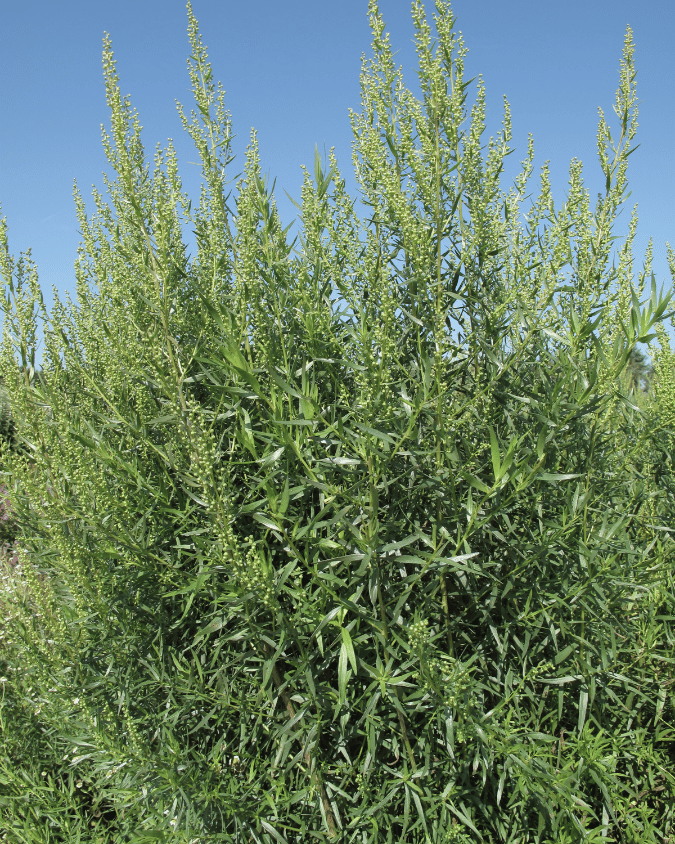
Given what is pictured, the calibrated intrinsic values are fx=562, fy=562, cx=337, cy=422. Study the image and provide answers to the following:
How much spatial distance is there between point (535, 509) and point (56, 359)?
2.39 m

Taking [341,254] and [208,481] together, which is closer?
[208,481]

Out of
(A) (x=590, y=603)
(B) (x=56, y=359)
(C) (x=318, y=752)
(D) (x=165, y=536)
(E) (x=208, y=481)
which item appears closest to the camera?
(E) (x=208, y=481)

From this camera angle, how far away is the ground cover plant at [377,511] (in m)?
1.89

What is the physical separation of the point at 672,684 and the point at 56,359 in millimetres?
3377

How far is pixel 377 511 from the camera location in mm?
1892

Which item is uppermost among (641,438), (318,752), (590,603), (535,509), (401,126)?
(401,126)

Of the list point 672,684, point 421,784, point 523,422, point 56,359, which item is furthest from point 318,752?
point 56,359

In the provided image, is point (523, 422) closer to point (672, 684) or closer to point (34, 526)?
point (672, 684)

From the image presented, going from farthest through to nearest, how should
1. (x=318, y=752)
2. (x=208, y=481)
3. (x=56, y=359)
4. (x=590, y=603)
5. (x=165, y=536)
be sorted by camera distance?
1. (x=56, y=359)
2. (x=165, y=536)
3. (x=590, y=603)
4. (x=318, y=752)
5. (x=208, y=481)

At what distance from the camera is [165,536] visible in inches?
97.6

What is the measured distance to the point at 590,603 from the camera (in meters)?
2.18

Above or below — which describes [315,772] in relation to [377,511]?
below

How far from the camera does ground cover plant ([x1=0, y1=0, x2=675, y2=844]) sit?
1.89 metres

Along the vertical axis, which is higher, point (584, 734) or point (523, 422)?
point (523, 422)
